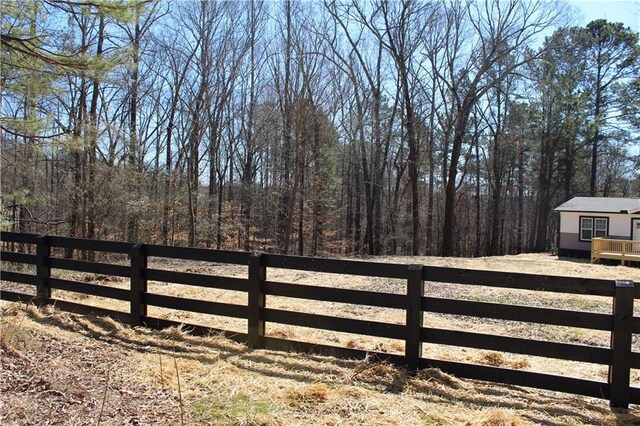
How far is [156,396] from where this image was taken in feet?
11.2

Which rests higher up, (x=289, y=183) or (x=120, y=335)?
(x=289, y=183)

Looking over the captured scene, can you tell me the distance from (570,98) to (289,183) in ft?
76.0

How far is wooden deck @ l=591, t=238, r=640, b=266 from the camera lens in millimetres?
20928

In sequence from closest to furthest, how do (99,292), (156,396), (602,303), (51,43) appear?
(156,396) → (99,292) → (51,43) → (602,303)

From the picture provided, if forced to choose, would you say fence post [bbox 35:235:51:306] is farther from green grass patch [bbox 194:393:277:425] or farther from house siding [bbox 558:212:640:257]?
house siding [bbox 558:212:640:257]

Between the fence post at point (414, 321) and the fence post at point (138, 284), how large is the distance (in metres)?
3.35

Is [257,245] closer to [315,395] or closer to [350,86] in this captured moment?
[350,86]

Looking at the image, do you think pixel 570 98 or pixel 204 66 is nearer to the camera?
pixel 204 66

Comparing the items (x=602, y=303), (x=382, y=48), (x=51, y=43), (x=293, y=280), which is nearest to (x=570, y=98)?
(x=382, y=48)

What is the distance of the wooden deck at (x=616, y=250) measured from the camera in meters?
20.9

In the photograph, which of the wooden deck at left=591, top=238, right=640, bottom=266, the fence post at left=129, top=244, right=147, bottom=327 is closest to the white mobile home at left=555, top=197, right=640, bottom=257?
the wooden deck at left=591, top=238, right=640, bottom=266

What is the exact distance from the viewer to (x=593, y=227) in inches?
990

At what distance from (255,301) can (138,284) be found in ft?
5.57

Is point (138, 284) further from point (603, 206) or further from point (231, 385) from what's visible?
point (603, 206)
